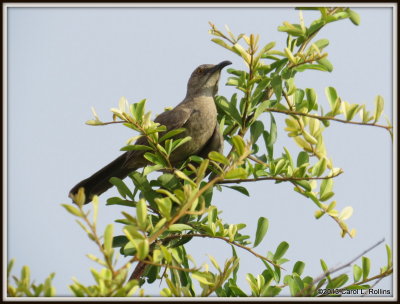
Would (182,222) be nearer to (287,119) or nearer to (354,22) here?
(287,119)

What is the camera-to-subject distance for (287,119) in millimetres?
3254

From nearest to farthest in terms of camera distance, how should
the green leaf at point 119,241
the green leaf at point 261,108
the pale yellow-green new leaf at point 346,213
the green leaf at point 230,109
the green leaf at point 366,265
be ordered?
the pale yellow-green new leaf at point 346,213, the green leaf at point 366,265, the green leaf at point 119,241, the green leaf at point 261,108, the green leaf at point 230,109

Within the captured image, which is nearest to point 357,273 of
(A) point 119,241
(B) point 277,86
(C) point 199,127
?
(B) point 277,86

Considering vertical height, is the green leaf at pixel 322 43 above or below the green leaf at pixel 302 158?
above

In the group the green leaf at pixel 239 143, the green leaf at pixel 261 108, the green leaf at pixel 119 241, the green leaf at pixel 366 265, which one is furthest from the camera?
the green leaf at pixel 261 108

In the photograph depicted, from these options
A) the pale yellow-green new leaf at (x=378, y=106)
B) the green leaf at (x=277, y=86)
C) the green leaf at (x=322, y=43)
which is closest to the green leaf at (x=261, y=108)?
the green leaf at (x=277, y=86)

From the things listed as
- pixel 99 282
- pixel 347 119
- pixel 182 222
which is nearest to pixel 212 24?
pixel 347 119

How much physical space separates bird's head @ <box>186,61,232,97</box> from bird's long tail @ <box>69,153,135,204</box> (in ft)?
3.16

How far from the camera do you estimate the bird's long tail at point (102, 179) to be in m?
4.37

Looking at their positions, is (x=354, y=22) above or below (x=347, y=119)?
above

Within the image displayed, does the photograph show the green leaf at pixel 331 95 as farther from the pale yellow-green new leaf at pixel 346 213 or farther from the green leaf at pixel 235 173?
the green leaf at pixel 235 173

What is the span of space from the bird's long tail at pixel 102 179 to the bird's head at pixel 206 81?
96cm

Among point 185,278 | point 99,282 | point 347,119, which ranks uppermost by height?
point 347,119

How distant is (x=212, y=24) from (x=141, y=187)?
105cm
